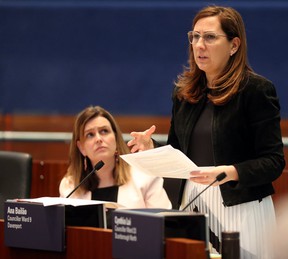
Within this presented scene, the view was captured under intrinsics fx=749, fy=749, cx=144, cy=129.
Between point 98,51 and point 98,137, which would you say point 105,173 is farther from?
point 98,51

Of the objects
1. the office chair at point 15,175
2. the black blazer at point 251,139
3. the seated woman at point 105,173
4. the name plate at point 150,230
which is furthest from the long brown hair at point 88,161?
the name plate at point 150,230

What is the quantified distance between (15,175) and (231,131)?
57.2 inches

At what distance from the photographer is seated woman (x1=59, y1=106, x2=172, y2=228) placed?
3502 millimetres

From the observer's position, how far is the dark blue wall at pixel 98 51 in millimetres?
5172

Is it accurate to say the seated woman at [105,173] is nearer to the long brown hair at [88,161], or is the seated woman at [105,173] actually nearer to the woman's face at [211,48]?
the long brown hair at [88,161]

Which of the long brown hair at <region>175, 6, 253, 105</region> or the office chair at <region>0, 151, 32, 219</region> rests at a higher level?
the long brown hair at <region>175, 6, 253, 105</region>

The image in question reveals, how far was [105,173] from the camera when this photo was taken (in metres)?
3.57

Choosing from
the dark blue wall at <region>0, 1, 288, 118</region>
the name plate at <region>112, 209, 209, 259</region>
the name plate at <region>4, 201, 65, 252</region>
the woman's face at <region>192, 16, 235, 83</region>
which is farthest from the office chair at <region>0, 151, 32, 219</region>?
the dark blue wall at <region>0, 1, 288, 118</region>

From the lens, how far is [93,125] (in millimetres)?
3625

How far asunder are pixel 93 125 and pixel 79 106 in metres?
1.80

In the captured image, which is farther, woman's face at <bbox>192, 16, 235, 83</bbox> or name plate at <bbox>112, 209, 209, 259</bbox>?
woman's face at <bbox>192, 16, 235, 83</bbox>

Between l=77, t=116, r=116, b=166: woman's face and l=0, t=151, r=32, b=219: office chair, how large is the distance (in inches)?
11.4

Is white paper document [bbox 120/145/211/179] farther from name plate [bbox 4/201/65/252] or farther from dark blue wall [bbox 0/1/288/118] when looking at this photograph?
dark blue wall [bbox 0/1/288/118]

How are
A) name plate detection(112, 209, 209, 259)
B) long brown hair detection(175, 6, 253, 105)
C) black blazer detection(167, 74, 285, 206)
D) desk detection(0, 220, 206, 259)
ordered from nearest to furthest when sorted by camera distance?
1. name plate detection(112, 209, 209, 259)
2. desk detection(0, 220, 206, 259)
3. black blazer detection(167, 74, 285, 206)
4. long brown hair detection(175, 6, 253, 105)
